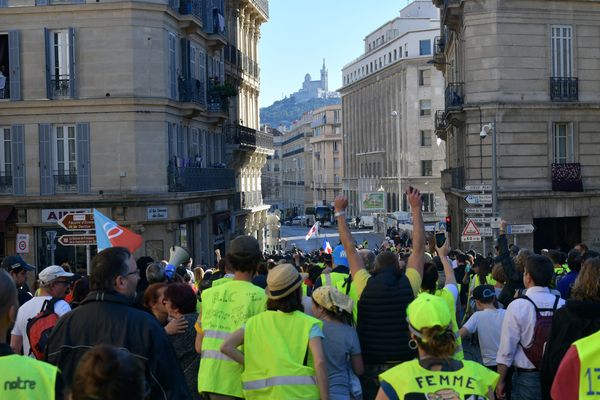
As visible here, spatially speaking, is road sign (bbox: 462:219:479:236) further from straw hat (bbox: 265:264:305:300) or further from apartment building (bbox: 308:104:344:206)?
apartment building (bbox: 308:104:344:206)

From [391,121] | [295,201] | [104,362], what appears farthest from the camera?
[295,201]

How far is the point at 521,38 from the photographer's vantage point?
31.5 m

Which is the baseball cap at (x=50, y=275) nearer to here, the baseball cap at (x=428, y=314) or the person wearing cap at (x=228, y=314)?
the person wearing cap at (x=228, y=314)

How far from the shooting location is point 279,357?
6.18 metres

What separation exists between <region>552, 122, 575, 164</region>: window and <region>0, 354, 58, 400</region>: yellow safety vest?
29.5 m

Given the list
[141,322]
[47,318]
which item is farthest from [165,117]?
[141,322]

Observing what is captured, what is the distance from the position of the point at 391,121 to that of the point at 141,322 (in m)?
92.6

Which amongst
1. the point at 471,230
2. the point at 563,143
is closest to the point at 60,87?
the point at 471,230

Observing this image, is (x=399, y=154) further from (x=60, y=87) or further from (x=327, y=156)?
(x=60, y=87)

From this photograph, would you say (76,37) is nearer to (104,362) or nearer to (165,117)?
(165,117)

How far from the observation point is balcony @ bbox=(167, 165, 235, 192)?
1207 inches

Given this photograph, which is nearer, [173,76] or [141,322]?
[141,322]

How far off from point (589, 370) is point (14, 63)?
26.2 metres

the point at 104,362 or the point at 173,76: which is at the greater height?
the point at 173,76
